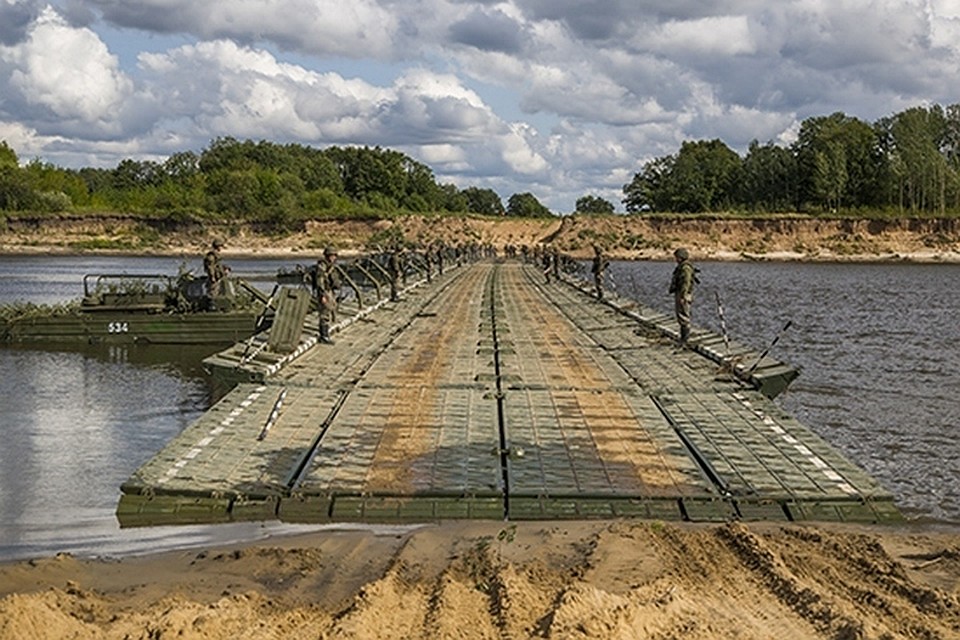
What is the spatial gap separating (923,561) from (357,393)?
9.01 m

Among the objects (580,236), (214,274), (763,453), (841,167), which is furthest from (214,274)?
(841,167)

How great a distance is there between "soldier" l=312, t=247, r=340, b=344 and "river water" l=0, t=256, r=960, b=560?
255 cm

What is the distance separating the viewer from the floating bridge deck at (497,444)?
10.7 meters

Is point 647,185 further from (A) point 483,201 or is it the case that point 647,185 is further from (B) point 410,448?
(B) point 410,448

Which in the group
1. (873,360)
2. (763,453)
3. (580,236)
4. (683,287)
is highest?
(683,287)

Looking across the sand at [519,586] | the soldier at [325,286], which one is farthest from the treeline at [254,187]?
the sand at [519,586]

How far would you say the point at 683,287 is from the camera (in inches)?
853

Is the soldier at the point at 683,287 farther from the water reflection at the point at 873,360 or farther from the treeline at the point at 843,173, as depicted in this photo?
the treeline at the point at 843,173

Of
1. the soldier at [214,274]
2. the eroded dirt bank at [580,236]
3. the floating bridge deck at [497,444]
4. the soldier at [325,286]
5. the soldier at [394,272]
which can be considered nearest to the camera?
the floating bridge deck at [497,444]

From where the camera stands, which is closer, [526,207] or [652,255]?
[652,255]

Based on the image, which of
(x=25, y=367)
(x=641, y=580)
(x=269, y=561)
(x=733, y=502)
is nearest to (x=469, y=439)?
(x=733, y=502)

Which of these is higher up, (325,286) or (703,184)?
(703,184)

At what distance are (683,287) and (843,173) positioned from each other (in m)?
104

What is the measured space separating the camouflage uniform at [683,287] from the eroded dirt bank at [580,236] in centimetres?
8465
